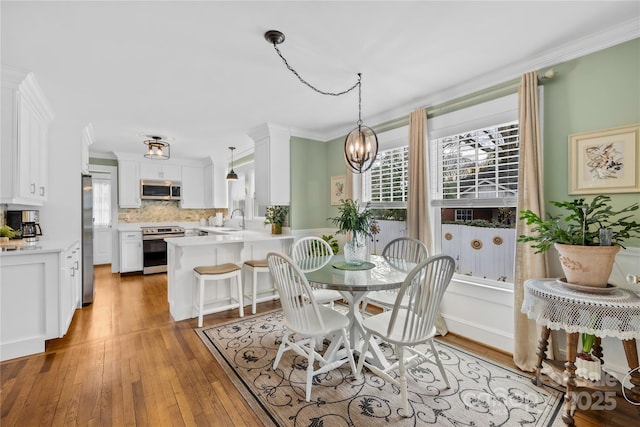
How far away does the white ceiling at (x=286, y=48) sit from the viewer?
187 centimetres

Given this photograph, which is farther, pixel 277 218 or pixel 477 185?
pixel 277 218

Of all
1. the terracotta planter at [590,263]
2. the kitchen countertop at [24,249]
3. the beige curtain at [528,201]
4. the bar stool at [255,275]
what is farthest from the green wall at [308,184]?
the terracotta planter at [590,263]

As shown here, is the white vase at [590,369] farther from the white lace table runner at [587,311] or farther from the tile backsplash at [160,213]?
the tile backsplash at [160,213]

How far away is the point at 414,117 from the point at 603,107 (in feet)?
5.22

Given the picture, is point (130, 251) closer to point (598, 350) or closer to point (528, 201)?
point (528, 201)

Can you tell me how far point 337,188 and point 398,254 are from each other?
1.70 m

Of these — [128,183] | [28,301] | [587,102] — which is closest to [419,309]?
[587,102]

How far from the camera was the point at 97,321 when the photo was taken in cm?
347

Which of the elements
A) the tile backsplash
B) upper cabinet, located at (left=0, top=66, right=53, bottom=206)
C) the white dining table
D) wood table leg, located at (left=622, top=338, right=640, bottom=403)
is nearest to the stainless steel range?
the tile backsplash

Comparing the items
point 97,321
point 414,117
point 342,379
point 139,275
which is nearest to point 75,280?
point 97,321

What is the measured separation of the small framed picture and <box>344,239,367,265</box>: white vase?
188 centimetres

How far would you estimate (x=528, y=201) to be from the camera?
2428 mm

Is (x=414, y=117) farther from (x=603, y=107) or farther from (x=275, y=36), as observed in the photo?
(x=275, y=36)

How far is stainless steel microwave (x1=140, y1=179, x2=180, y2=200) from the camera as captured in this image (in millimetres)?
6355
